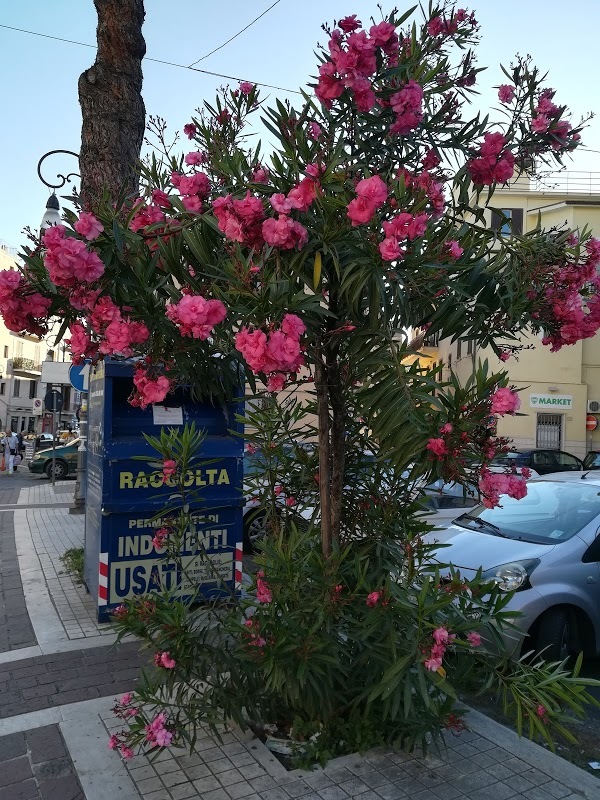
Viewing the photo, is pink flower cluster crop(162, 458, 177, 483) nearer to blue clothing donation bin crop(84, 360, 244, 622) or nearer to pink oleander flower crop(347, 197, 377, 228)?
pink oleander flower crop(347, 197, 377, 228)

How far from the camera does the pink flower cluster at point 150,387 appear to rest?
315cm

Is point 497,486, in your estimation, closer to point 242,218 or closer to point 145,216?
point 242,218

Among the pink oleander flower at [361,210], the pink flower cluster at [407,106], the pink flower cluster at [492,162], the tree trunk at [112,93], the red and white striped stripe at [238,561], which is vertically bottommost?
the red and white striped stripe at [238,561]

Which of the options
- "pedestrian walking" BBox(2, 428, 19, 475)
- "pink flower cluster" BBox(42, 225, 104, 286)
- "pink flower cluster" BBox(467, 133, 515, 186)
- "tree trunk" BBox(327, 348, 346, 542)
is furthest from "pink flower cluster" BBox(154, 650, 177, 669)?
"pedestrian walking" BBox(2, 428, 19, 475)

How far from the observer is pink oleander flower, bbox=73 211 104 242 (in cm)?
287

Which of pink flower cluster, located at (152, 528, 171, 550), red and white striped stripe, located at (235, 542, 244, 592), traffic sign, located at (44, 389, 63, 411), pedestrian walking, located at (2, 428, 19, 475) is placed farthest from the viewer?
pedestrian walking, located at (2, 428, 19, 475)

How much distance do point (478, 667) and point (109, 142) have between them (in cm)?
707

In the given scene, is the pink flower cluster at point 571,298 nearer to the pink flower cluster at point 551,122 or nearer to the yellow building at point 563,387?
the pink flower cluster at point 551,122

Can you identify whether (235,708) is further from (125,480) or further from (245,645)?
(125,480)

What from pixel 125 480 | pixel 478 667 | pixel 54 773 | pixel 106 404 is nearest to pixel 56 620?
pixel 125 480

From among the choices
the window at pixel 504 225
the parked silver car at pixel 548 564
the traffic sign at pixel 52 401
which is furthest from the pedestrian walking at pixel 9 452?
the window at pixel 504 225

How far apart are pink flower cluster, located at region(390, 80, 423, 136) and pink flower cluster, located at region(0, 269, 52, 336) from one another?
1702mm

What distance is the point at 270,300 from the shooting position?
2658 mm

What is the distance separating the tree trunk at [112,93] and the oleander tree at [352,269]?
4.97 metres
